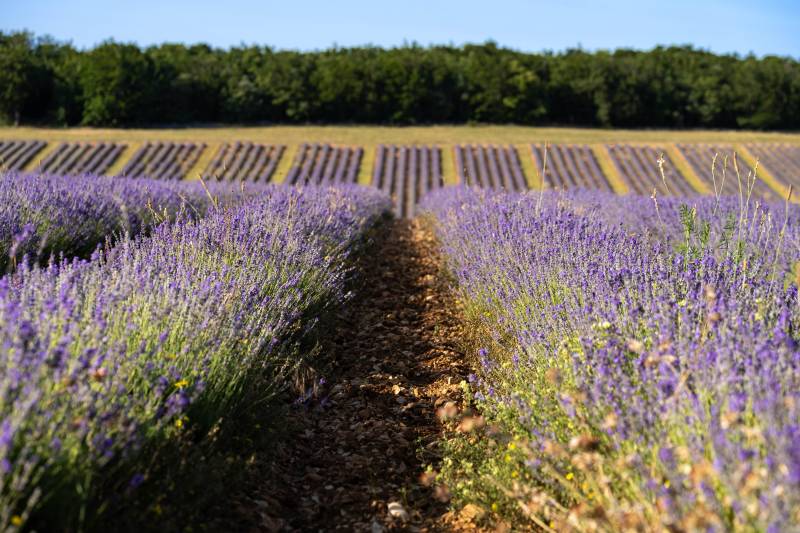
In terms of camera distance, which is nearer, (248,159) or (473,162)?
(248,159)

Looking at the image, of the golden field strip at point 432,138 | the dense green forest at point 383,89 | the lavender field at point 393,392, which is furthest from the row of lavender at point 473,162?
the lavender field at point 393,392

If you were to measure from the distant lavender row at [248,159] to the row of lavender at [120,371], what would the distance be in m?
21.7

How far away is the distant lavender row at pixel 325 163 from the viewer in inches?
1014

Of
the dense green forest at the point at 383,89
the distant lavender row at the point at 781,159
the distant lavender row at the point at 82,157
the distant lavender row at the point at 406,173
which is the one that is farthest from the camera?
the dense green forest at the point at 383,89

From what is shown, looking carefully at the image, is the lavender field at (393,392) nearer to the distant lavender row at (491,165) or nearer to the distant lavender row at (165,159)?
the distant lavender row at (491,165)

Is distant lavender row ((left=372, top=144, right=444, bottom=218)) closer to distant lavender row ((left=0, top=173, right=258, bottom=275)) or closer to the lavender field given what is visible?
distant lavender row ((left=0, top=173, right=258, bottom=275))

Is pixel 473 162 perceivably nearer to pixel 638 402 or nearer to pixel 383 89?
pixel 383 89

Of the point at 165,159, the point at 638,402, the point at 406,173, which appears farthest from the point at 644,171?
the point at 638,402

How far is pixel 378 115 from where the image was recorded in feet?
130

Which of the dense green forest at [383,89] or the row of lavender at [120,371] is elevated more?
the dense green forest at [383,89]

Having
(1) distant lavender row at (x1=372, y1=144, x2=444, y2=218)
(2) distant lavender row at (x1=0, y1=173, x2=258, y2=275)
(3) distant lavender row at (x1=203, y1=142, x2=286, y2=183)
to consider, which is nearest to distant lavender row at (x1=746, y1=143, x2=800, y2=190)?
(1) distant lavender row at (x1=372, y1=144, x2=444, y2=218)

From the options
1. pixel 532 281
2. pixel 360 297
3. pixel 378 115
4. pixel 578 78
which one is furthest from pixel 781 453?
pixel 578 78

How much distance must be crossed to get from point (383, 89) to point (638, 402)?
127ft

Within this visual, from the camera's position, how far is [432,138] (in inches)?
1350
